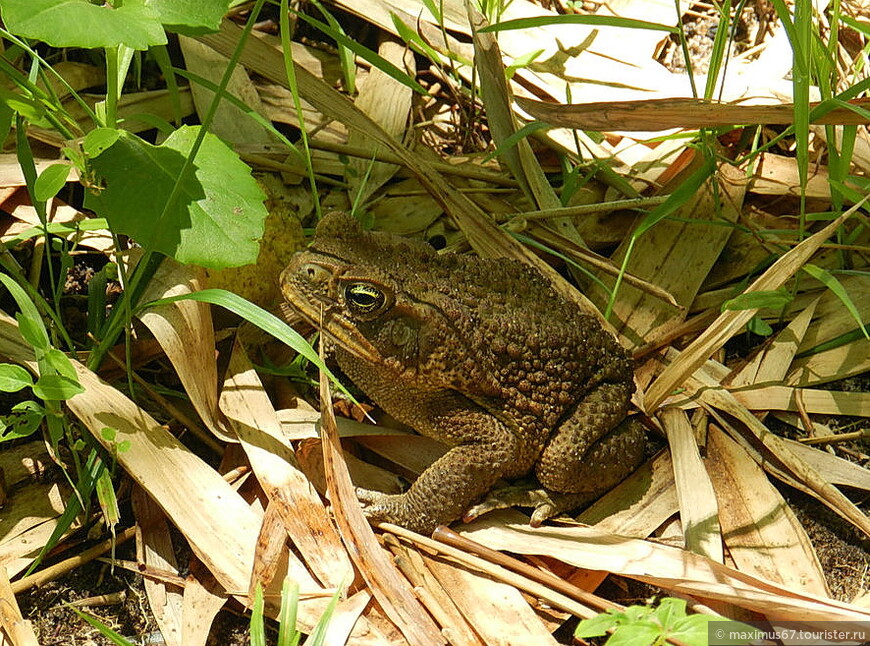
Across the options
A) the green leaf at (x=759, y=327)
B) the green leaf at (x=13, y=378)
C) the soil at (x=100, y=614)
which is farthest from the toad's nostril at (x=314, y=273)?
the green leaf at (x=759, y=327)

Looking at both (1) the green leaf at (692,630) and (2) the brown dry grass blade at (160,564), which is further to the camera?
(2) the brown dry grass blade at (160,564)

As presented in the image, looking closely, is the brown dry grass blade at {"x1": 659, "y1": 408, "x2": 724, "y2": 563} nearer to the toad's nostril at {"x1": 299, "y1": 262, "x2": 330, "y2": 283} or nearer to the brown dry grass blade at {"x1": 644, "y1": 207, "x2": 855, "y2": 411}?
the brown dry grass blade at {"x1": 644, "y1": 207, "x2": 855, "y2": 411}

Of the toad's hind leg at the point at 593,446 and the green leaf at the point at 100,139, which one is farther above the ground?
the green leaf at the point at 100,139

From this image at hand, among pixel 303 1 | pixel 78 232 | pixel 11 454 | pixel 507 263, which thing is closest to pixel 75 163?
pixel 78 232

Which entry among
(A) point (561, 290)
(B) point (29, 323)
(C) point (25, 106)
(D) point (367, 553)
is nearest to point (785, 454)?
(A) point (561, 290)

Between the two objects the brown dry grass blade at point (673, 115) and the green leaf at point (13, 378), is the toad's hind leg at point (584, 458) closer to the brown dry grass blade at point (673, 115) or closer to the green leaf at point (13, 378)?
the brown dry grass blade at point (673, 115)

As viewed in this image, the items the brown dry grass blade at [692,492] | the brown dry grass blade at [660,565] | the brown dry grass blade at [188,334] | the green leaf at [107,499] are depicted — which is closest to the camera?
the brown dry grass blade at [660,565]
